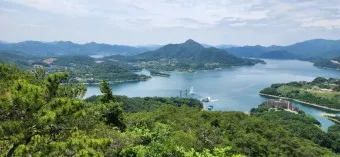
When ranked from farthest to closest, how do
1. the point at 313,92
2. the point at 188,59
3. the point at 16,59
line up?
the point at 188,59 < the point at 16,59 < the point at 313,92

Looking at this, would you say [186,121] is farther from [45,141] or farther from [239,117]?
[45,141]

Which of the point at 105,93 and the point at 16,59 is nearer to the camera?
the point at 105,93

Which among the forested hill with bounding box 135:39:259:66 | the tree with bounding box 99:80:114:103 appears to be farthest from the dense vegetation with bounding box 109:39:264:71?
the tree with bounding box 99:80:114:103

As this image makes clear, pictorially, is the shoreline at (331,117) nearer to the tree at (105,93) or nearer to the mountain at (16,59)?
the tree at (105,93)

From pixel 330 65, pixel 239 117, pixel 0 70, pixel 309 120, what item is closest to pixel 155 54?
pixel 330 65

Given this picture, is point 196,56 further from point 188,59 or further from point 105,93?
point 105,93

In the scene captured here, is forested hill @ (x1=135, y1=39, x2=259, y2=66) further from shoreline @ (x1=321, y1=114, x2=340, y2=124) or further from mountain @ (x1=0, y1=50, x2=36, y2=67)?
shoreline @ (x1=321, y1=114, x2=340, y2=124)

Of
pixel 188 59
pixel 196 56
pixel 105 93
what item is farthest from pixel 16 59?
pixel 105 93
